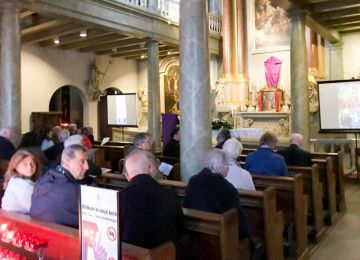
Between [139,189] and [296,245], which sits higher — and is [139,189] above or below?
above

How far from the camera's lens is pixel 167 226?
245 centimetres

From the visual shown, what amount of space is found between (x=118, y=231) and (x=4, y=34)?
253 inches

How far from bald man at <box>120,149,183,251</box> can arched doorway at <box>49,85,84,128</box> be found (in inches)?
523

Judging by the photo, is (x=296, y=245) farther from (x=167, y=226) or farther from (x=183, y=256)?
(x=167, y=226)

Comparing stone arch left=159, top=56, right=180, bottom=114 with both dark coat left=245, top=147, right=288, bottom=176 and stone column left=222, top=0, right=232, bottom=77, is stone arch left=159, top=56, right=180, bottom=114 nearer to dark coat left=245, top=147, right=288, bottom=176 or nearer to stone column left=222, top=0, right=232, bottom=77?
stone column left=222, top=0, right=232, bottom=77

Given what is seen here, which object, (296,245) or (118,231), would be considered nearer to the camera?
(118,231)

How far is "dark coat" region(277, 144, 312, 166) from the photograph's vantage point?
211 inches

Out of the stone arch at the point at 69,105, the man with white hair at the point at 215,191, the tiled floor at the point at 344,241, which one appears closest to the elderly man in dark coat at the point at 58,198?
the man with white hair at the point at 215,191

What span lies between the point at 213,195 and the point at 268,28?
39.6ft

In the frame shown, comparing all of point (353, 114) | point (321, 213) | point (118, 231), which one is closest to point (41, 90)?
point (353, 114)

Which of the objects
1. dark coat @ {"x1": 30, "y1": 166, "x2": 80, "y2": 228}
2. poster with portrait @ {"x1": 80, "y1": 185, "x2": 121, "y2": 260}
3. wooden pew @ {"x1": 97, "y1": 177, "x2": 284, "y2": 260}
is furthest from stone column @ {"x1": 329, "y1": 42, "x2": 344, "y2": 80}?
poster with portrait @ {"x1": 80, "y1": 185, "x2": 121, "y2": 260}

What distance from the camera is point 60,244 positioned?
6.87ft

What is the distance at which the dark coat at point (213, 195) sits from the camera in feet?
9.44

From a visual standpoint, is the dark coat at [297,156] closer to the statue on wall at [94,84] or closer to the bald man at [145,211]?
the bald man at [145,211]
